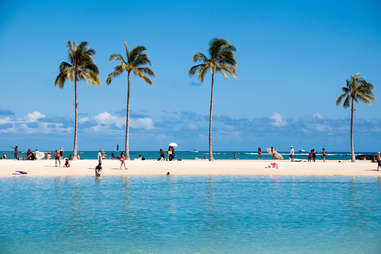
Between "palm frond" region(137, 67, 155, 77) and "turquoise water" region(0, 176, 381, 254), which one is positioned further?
"palm frond" region(137, 67, 155, 77)

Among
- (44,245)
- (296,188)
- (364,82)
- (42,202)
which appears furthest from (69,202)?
(364,82)

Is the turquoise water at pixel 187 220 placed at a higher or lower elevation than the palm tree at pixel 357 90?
lower

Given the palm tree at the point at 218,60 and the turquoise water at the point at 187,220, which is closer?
the turquoise water at the point at 187,220

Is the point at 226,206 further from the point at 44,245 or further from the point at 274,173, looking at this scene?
the point at 274,173

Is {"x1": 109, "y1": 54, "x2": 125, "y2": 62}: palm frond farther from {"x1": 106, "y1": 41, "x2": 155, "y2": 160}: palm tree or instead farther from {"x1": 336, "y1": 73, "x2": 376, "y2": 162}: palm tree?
{"x1": 336, "y1": 73, "x2": 376, "y2": 162}: palm tree

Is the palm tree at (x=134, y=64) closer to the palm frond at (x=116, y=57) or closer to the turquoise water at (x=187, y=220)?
the palm frond at (x=116, y=57)

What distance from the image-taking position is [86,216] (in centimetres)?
1580

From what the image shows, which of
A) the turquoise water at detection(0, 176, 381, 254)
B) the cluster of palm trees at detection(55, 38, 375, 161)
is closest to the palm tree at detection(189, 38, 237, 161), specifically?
the cluster of palm trees at detection(55, 38, 375, 161)

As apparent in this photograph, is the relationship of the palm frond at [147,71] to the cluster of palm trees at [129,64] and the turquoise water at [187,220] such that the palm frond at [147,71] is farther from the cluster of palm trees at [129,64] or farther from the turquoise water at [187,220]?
the turquoise water at [187,220]

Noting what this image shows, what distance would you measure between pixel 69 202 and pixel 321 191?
15508 mm

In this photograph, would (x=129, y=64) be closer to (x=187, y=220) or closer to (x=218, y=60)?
(x=218, y=60)

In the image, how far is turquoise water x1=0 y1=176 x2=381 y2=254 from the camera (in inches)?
464

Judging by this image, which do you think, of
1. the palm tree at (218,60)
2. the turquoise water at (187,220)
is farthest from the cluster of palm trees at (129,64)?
the turquoise water at (187,220)

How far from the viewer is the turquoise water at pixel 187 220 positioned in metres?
11.8
